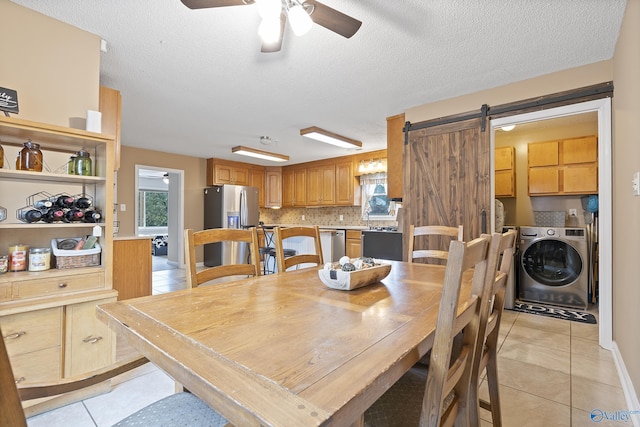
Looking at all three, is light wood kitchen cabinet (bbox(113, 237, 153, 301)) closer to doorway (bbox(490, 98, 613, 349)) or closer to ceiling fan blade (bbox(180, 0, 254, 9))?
ceiling fan blade (bbox(180, 0, 254, 9))

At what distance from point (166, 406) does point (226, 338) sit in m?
0.42

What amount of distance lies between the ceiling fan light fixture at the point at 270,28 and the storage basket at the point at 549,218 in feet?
14.6

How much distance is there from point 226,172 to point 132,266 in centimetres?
391

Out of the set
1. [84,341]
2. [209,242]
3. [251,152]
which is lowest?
[84,341]

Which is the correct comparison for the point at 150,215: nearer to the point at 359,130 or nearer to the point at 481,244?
the point at 359,130

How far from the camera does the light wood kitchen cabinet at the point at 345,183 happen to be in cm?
604

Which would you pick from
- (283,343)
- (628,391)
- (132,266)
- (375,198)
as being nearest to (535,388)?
(628,391)

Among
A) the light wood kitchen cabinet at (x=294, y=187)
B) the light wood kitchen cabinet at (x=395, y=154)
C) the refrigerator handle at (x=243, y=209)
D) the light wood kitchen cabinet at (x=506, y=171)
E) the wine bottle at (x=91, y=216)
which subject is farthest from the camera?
the light wood kitchen cabinet at (x=294, y=187)

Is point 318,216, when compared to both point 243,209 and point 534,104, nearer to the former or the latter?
Result: point 243,209

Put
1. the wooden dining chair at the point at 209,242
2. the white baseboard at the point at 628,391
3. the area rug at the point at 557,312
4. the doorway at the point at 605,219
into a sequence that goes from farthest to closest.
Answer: the area rug at the point at 557,312, the doorway at the point at 605,219, the white baseboard at the point at 628,391, the wooden dining chair at the point at 209,242

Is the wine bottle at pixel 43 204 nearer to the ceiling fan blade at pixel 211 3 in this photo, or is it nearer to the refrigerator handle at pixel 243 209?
the ceiling fan blade at pixel 211 3

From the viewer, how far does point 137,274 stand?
2.83m

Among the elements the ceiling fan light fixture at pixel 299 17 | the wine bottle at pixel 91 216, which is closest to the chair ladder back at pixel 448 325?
the ceiling fan light fixture at pixel 299 17

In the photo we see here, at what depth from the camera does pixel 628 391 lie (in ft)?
5.64
